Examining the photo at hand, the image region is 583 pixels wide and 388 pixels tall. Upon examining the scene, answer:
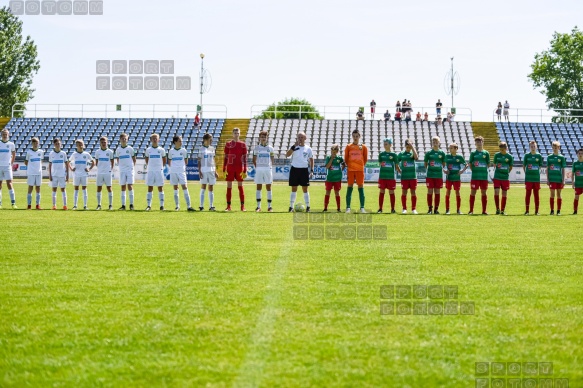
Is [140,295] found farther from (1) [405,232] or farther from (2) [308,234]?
(1) [405,232]

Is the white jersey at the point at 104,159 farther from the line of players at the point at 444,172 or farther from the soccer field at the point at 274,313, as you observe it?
the soccer field at the point at 274,313

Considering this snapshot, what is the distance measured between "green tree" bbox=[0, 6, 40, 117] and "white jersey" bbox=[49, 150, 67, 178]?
177 feet

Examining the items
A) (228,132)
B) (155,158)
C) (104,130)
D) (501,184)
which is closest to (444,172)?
(501,184)

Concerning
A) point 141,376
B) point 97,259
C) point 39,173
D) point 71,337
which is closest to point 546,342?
point 141,376

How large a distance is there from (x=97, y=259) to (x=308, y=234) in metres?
4.29

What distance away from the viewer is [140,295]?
5965mm

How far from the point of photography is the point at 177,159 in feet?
60.0

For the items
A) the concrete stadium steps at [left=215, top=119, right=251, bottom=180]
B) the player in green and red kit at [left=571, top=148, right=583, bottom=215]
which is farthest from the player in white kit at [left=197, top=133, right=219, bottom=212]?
the concrete stadium steps at [left=215, top=119, right=251, bottom=180]

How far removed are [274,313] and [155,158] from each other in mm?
13825

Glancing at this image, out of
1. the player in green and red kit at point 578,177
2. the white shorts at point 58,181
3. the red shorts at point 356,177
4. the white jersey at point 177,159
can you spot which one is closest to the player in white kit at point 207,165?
the white jersey at point 177,159

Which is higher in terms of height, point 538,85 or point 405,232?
point 538,85

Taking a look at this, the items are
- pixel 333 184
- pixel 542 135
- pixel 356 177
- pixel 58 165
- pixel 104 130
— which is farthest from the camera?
pixel 104 130

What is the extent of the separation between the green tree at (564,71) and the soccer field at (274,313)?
234 feet

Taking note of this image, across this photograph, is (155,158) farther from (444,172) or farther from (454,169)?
(454,169)
